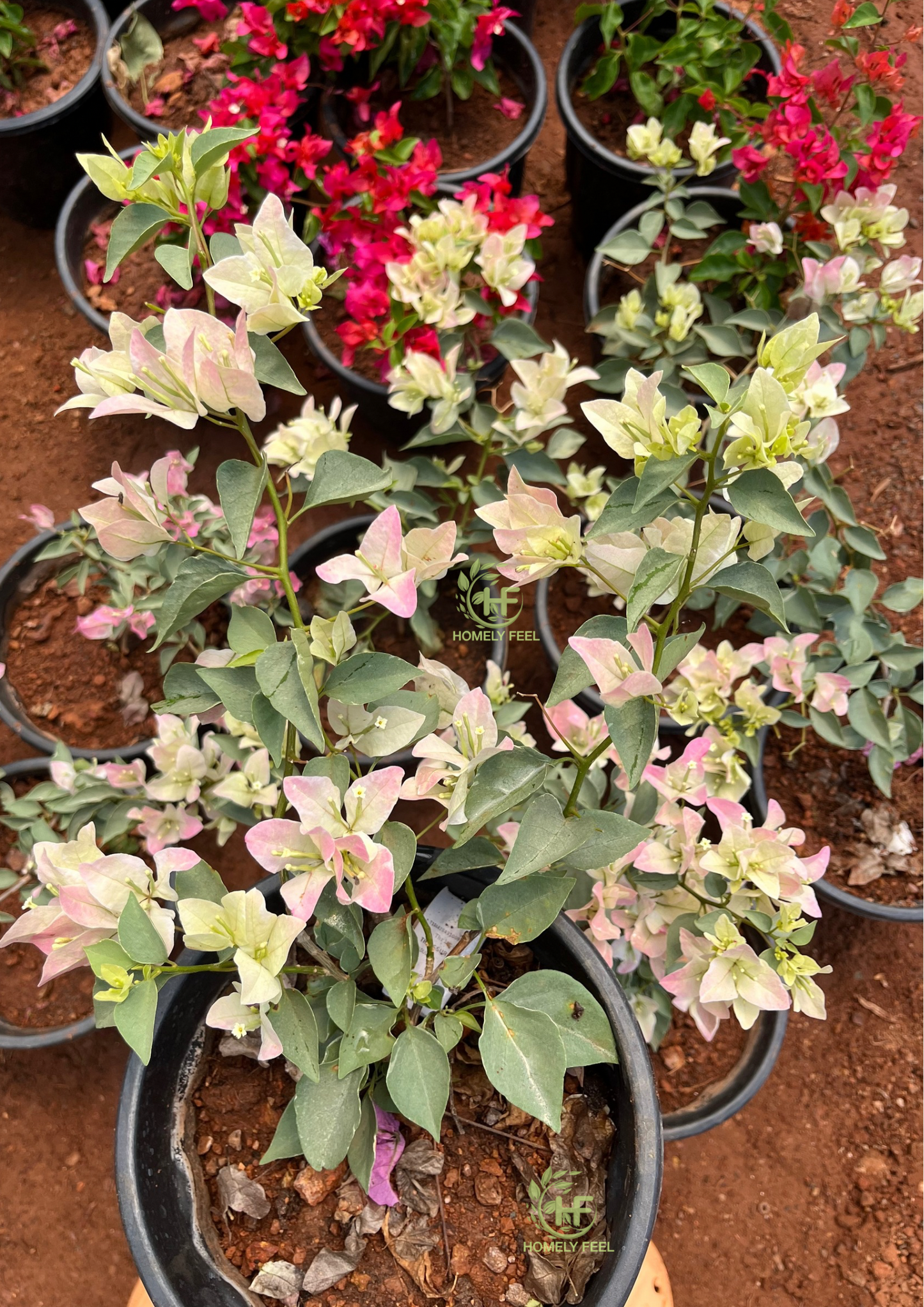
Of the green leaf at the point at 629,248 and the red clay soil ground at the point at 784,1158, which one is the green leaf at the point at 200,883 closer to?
the red clay soil ground at the point at 784,1158

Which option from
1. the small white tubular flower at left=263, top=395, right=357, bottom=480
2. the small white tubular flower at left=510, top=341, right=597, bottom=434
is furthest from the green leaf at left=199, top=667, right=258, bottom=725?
the small white tubular flower at left=510, top=341, right=597, bottom=434

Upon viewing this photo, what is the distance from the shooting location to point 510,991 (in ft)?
2.48

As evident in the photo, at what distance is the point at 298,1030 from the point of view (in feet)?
2.34

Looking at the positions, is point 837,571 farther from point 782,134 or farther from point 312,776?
point 312,776

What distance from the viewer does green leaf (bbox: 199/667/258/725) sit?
735mm

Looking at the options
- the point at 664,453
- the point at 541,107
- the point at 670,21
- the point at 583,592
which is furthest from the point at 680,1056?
the point at 670,21

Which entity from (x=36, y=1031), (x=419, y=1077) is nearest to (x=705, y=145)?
(x=419, y=1077)

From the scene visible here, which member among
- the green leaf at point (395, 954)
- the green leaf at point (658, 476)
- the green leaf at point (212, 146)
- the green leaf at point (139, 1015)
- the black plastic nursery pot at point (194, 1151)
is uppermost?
the green leaf at point (212, 146)

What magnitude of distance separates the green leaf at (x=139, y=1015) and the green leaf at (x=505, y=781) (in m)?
0.26

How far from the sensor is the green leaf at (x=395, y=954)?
0.72m

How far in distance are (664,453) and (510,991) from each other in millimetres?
452

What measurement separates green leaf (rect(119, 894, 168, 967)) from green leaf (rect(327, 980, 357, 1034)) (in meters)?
0.15

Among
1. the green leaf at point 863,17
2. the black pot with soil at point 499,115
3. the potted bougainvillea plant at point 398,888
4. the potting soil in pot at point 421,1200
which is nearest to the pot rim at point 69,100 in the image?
the black pot with soil at point 499,115

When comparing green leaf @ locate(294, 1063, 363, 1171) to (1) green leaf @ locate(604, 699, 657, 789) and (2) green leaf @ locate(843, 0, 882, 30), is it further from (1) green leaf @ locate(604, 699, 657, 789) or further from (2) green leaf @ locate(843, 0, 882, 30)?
(2) green leaf @ locate(843, 0, 882, 30)
